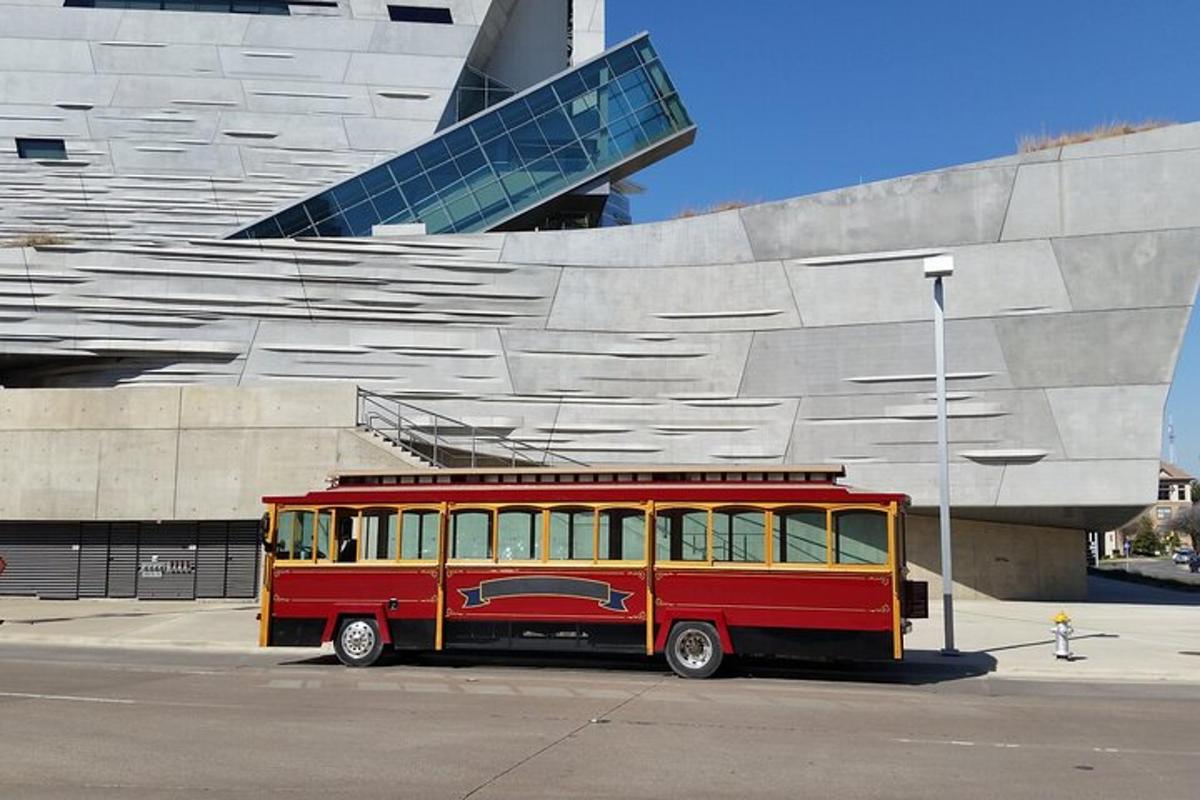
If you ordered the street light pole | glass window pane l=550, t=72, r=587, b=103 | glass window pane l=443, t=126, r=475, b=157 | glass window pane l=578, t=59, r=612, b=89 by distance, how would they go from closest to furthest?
the street light pole, glass window pane l=443, t=126, r=475, b=157, glass window pane l=550, t=72, r=587, b=103, glass window pane l=578, t=59, r=612, b=89

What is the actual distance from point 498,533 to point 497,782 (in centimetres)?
757

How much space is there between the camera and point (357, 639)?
15398 millimetres

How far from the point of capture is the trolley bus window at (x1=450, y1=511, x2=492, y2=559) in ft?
49.5

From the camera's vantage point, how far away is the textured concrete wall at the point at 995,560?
92.7 ft

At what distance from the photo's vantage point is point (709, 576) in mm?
14227

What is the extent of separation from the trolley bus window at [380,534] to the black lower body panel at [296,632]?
1.25 m

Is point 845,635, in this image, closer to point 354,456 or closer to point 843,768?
point 843,768

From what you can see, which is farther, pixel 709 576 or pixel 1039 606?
pixel 1039 606

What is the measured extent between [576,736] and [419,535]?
21.0 feet

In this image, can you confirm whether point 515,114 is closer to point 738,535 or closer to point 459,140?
point 459,140

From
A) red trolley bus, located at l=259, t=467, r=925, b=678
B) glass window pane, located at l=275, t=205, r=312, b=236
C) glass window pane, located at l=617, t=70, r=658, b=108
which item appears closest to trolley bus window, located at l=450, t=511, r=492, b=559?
red trolley bus, located at l=259, t=467, r=925, b=678

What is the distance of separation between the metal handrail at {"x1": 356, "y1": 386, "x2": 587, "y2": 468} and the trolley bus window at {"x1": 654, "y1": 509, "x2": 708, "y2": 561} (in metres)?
14.0

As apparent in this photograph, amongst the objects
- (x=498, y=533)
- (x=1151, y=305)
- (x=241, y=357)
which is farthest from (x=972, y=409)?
(x=241, y=357)

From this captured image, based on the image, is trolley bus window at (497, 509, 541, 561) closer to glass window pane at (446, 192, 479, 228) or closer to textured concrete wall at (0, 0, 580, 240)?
glass window pane at (446, 192, 479, 228)
